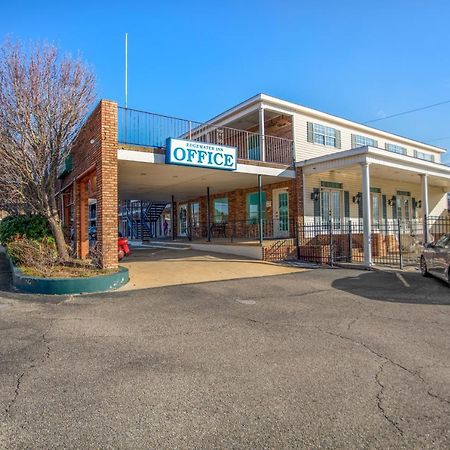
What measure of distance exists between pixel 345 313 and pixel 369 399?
3.17 meters

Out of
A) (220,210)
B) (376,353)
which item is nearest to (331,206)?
(220,210)

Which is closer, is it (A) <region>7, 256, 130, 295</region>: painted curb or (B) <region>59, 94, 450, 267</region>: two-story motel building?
(A) <region>7, 256, 130, 295</region>: painted curb

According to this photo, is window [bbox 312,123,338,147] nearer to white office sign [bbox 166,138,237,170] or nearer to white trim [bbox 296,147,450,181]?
white trim [bbox 296,147,450,181]

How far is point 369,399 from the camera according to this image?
3119mm

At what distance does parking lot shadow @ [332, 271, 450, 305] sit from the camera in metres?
7.37

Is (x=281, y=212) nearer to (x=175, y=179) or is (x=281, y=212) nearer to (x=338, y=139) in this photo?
(x=175, y=179)

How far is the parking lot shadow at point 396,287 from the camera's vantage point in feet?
24.2

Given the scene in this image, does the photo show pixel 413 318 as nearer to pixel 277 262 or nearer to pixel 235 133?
pixel 277 262

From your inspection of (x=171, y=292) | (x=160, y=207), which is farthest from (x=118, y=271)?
(x=160, y=207)

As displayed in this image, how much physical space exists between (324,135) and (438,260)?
10.1 m

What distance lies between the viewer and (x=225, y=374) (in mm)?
3670

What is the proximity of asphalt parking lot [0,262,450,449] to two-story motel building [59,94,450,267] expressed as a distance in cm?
483

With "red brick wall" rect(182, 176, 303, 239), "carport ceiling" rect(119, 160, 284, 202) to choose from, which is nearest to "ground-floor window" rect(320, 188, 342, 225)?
"red brick wall" rect(182, 176, 303, 239)

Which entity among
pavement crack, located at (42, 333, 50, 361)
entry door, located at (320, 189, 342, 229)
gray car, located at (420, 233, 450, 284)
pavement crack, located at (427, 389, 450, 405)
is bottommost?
pavement crack, located at (427, 389, 450, 405)
